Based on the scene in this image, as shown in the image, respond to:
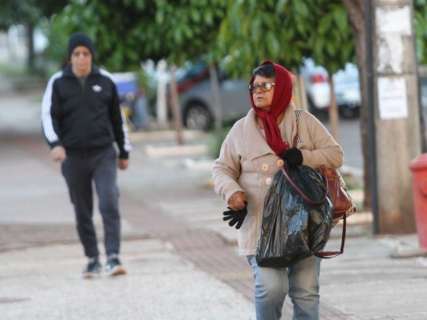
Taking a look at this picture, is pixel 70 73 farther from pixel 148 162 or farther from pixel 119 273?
pixel 148 162

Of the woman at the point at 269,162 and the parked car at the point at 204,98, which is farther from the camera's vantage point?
the parked car at the point at 204,98

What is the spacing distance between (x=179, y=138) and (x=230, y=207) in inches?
697

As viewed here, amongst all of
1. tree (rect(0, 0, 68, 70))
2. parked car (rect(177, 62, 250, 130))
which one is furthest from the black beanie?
parked car (rect(177, 62, 250, 130))

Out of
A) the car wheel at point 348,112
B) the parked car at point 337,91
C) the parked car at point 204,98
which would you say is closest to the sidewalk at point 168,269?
the parked car at point 337,91

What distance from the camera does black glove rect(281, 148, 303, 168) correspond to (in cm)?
610

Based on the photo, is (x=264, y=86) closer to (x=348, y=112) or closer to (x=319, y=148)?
(x=319, y=148)

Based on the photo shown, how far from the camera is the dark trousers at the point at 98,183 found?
9680mm

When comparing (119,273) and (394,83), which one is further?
(394,83)

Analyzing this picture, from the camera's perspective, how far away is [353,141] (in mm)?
24734

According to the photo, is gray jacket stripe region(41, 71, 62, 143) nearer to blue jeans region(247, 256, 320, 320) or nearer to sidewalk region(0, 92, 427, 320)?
sidewalk region(0, 92, 427, 320)

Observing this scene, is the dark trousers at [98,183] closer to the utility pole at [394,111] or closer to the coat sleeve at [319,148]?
the utility pole at [394,111]

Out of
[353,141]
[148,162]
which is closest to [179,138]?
[148,162]

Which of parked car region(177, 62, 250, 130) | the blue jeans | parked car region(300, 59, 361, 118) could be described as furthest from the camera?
parked car region(177, 62, 250, 130)

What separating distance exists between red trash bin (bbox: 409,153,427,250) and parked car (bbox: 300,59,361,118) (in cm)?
1800
